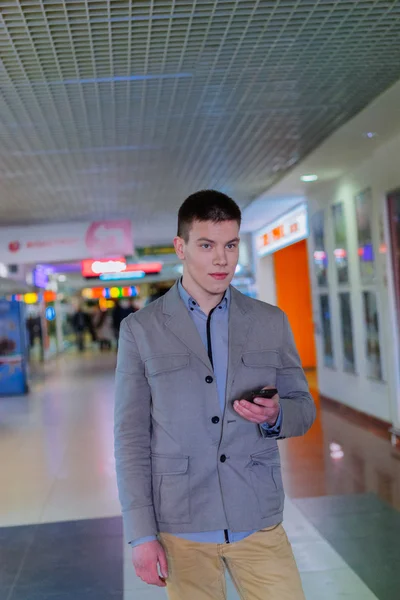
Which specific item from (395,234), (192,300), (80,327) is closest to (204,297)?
(192,300)

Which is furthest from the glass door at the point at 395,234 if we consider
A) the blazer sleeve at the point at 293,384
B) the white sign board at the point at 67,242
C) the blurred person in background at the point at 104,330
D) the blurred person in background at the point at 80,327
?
the blurred person in background at the point at 80,327

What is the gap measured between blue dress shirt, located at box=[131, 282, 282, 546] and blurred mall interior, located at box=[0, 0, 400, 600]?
6.41ft

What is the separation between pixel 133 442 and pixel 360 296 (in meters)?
7.29

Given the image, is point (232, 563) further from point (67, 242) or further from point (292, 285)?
point (292, 285)

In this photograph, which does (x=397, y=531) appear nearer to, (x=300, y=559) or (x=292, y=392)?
(x=300, y=559)

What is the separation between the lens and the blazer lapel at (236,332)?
190 cm

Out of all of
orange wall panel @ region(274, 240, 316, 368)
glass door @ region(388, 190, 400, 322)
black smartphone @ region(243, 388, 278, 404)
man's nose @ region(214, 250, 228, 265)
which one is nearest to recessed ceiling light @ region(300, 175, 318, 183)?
glass door @ region(388, 190, 400, 322)

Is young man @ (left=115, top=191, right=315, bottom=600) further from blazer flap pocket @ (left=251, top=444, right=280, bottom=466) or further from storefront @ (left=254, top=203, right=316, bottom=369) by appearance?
storefront @ (left=254, top=203, right=316, bottom=369)

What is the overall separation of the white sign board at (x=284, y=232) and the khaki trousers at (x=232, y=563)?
9.45 metres

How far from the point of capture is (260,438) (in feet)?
6.28

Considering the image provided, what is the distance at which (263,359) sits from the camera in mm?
1946

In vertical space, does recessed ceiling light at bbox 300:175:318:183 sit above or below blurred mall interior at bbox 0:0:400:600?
above

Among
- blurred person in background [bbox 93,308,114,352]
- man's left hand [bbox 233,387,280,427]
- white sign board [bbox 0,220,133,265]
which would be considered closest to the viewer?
man's left hand [bbox 233,387,280,427]

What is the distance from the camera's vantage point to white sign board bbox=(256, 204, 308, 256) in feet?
36.9
